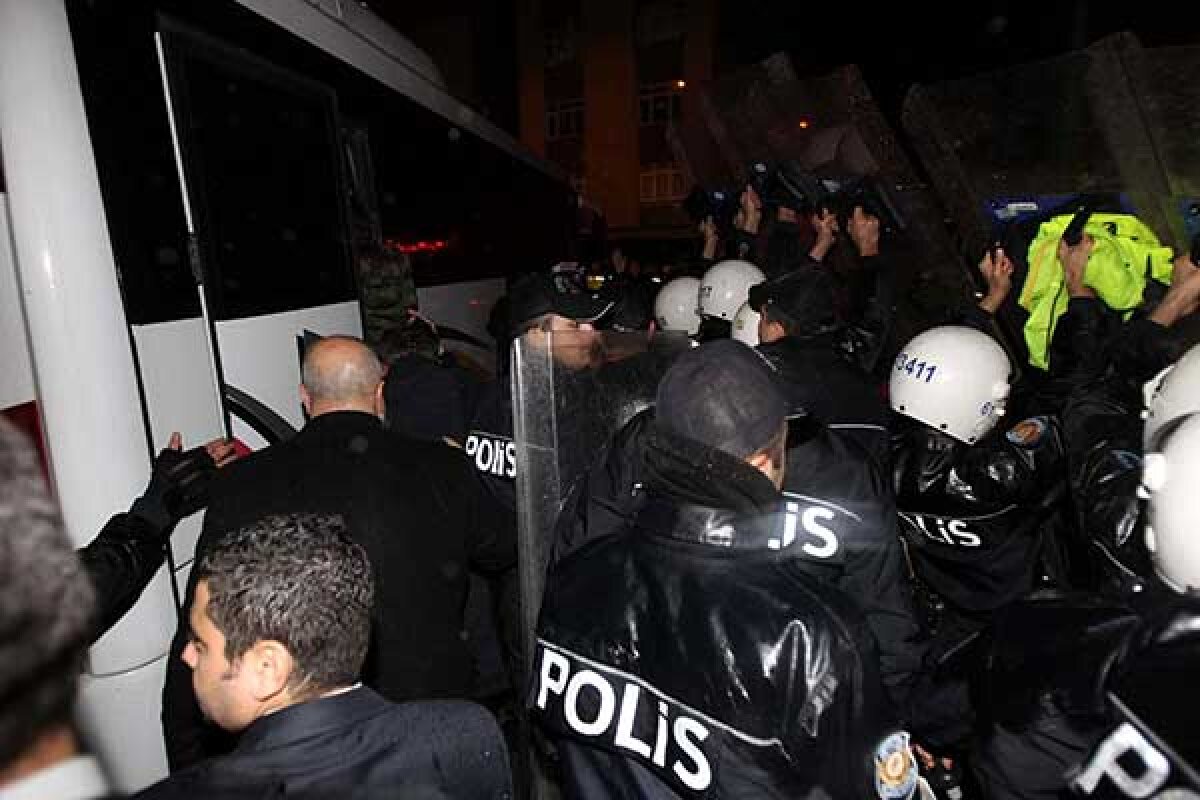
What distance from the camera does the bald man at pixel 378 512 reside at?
2.50 meters

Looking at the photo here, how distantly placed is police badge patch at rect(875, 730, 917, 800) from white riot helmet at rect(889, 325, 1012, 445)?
5.92ft

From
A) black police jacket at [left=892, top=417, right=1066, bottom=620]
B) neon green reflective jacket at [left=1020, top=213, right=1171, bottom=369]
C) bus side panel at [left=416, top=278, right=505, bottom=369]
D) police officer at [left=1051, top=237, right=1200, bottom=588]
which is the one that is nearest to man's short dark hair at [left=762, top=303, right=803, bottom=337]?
black police jacket at [left=892, top=417, right=1066, bottom=620]

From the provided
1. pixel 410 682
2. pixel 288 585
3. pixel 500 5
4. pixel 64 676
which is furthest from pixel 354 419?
pixel 500 5

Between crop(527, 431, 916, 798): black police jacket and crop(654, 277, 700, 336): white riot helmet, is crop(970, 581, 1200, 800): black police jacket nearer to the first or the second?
crop(527, 431, 916, 798): black police jacket

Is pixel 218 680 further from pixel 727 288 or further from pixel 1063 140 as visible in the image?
pixel 1063 140

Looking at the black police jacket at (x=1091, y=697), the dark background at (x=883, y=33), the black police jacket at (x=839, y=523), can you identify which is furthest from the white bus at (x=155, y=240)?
the dark background at (x=883, y=33)

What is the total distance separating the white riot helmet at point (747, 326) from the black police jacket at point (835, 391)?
88 centimetres

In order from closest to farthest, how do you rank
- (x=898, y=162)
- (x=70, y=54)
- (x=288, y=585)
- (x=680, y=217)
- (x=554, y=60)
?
(x=288, y=585)
(x=70, y=54)
(x=898, y=162)
(x=680, y=217)
(x=554, y=60)

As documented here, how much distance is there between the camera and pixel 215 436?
291cm

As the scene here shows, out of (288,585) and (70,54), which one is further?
(70,54)

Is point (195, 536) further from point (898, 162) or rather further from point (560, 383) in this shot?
point (898, 162)

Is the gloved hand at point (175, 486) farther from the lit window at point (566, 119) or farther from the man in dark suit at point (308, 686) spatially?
the lit window at point (566, 119)

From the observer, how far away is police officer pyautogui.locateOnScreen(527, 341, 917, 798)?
169 centimetres

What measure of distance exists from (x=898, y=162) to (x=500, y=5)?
3026 centimetres
